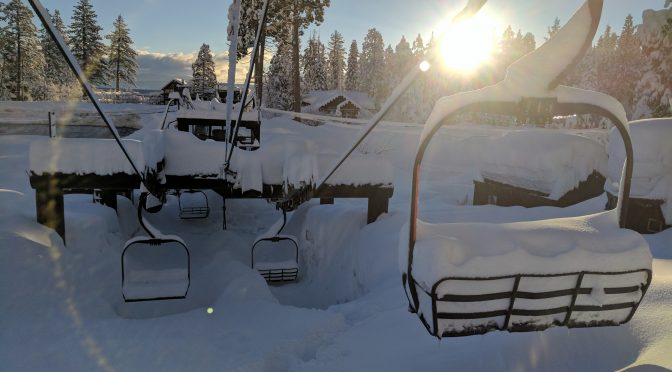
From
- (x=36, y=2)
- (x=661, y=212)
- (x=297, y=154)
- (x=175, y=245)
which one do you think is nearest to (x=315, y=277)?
(x=297, y=154)

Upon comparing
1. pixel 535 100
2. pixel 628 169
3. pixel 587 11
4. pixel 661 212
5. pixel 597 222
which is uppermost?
pixel 587 11

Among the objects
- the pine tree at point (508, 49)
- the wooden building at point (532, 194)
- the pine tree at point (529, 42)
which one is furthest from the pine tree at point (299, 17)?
the pine tree at point (529, 42)

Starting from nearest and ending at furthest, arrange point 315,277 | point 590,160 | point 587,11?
point 587,11
point 315,277
point 590,160

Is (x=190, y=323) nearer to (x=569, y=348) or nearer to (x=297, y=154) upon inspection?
(x=297, y=154)

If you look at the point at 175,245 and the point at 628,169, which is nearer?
the point at 628,169

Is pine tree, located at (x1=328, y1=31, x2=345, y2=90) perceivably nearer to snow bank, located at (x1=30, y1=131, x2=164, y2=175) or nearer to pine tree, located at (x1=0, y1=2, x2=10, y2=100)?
pine tree, located at (x1=0, y1=2, x2=10, y2=100)

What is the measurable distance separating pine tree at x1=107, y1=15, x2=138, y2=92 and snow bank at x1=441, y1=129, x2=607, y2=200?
56608 millimetres

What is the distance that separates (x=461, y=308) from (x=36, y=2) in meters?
3.31

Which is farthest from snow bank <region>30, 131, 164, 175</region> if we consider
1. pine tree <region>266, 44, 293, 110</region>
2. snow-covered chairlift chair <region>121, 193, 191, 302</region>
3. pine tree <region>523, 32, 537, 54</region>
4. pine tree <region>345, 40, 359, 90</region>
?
pine tree <region>345, 40, 359, 90</region>

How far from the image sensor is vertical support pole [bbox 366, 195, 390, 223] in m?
8.36

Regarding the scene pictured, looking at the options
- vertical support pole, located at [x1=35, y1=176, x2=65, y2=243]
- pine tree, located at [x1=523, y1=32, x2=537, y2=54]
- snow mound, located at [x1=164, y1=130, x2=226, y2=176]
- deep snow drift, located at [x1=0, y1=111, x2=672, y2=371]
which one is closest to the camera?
deep snow drift, located at [x1=0, y1=111, x2=672, y2=371]

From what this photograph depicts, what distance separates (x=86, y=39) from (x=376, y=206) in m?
56.3

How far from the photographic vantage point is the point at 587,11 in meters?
1.99

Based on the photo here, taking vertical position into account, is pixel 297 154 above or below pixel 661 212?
above
